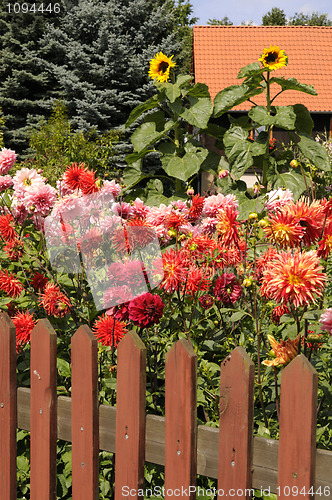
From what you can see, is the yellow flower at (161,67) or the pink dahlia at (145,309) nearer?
the pink dahlia at (145,309)

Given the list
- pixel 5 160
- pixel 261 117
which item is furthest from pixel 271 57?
pixel 5 160

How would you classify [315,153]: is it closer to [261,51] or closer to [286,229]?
[286,229]

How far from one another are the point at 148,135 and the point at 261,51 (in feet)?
37.1

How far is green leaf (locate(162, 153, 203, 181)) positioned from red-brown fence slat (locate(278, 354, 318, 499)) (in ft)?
14.1

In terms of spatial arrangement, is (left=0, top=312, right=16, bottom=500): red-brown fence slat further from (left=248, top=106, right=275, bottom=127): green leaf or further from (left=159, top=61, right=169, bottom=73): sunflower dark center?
(left=159, top=61, right=169, bottom=73): sunflower dark center

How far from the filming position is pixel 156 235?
71.6 inches

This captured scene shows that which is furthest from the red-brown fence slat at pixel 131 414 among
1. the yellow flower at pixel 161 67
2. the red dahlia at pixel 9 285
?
the yellow flower at pixel 161 67

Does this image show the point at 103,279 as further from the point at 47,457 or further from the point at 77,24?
the point at 77,24

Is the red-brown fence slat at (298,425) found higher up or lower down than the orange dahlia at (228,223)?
lower down

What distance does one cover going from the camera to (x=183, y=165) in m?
5.64

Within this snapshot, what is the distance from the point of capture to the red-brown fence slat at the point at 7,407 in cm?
168

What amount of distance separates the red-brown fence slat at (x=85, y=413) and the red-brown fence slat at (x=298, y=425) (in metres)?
0.50

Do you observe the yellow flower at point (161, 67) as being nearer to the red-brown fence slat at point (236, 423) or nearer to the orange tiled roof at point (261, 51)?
the red-brown fence slat at point (236, 423)

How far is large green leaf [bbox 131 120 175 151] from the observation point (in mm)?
5797
